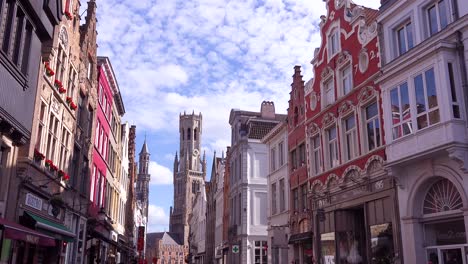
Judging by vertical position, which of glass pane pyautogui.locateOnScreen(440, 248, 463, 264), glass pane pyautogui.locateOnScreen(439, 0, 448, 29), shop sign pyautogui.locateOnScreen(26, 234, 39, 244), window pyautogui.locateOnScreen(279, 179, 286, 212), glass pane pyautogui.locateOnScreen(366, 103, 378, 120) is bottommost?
glass pane pyautogui.locateOnScreen(440, 248, 463, 264)

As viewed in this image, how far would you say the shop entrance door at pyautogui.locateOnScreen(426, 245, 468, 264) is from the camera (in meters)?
15.6

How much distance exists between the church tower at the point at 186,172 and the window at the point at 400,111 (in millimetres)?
127801

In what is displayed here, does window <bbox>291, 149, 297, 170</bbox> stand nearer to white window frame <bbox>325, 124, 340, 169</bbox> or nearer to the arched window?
white window frame <bbox>325, 124, 340, 169</bbox>

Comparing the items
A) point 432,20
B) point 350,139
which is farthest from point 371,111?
point 432,20

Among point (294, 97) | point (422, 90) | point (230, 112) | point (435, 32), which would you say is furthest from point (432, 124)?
point (230, 112)

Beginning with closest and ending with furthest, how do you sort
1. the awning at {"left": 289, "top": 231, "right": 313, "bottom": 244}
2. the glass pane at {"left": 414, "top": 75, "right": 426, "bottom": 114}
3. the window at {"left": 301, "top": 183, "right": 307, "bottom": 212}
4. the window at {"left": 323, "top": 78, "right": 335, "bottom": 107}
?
the glass pane at {"left": 414, "top": 75, "right": 426, "bottom": 114}, the window at {"left": 323, "top": 78, "right": 335, "bottom": 107}, the awning at {"left": 289, "top": 231, "right": 313, "bottom": 244}, the window at {"left": 301, "top": 183, "right": 307, "bottom": 212}

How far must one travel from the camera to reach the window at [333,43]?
81.8ft

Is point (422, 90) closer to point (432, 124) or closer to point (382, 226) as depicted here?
point (432, 124)

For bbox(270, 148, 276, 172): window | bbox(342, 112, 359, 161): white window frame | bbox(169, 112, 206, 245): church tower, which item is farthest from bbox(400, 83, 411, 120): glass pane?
bbox(169, 112, 206, 245): church tower

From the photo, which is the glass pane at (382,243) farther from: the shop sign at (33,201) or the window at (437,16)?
the shop sign at (33,201)

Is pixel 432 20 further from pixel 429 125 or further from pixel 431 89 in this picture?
pixel 429 125

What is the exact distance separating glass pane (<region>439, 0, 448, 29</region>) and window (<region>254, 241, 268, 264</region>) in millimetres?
28690

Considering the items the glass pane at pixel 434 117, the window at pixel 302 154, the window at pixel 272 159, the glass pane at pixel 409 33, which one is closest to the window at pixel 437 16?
the glass pane at pixel 409 33

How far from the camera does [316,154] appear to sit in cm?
2709
